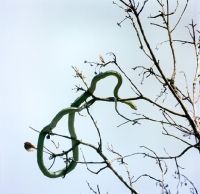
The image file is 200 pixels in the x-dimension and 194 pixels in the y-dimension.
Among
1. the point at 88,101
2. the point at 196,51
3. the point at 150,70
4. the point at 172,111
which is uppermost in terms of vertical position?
the point at 196,51

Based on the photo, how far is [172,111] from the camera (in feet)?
12.4

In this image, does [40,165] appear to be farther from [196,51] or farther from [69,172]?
[196,51]

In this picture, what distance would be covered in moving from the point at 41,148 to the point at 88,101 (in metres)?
1.05

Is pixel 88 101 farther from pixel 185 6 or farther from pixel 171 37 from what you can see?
pixel 185 6

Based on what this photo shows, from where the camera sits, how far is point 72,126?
509cm

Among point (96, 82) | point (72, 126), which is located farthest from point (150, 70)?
point (72, 126)

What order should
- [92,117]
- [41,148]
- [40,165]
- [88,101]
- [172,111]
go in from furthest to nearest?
1. [40,165]
2. [41,148]
3. [88,101]
4. [92,117]
5. [172,111]

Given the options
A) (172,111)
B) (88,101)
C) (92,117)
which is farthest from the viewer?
(88,101)

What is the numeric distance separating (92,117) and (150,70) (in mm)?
995

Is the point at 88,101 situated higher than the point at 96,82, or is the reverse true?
the point at 96,82

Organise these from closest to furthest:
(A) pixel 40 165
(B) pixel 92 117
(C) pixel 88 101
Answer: (B) pixel 92 117, (C) pixel 88 101, (A) pixel 40 165

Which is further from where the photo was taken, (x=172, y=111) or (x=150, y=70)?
(x=150, y=70)

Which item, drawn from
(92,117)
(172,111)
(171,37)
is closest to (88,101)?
(92,117)

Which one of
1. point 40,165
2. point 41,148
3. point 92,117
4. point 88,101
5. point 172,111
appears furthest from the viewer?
point 40,165
